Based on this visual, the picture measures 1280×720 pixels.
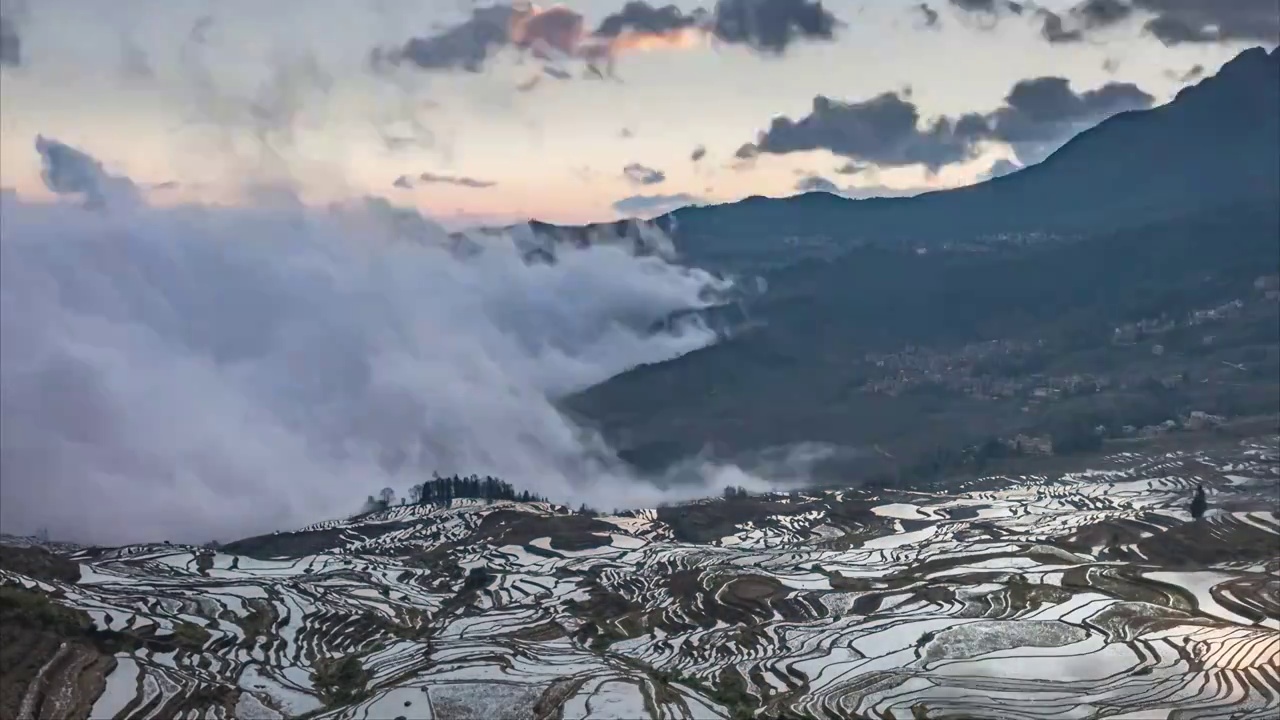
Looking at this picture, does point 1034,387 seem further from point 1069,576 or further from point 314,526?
point 314,526

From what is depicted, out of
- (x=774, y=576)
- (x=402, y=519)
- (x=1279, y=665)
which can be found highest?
(x=402, y=519)

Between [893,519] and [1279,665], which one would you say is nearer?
[1279,665]

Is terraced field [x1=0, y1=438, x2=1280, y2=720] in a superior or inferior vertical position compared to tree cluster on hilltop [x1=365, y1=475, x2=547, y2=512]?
inferior

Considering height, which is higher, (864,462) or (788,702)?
(864,462)

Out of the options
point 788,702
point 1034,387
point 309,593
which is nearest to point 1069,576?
point 788,702

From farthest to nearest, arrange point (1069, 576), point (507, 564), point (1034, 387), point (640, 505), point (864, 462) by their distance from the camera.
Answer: point (1034, 387) → point (864, 462) → point (640, 505) → point (507, 564) → point (1069, 576)
